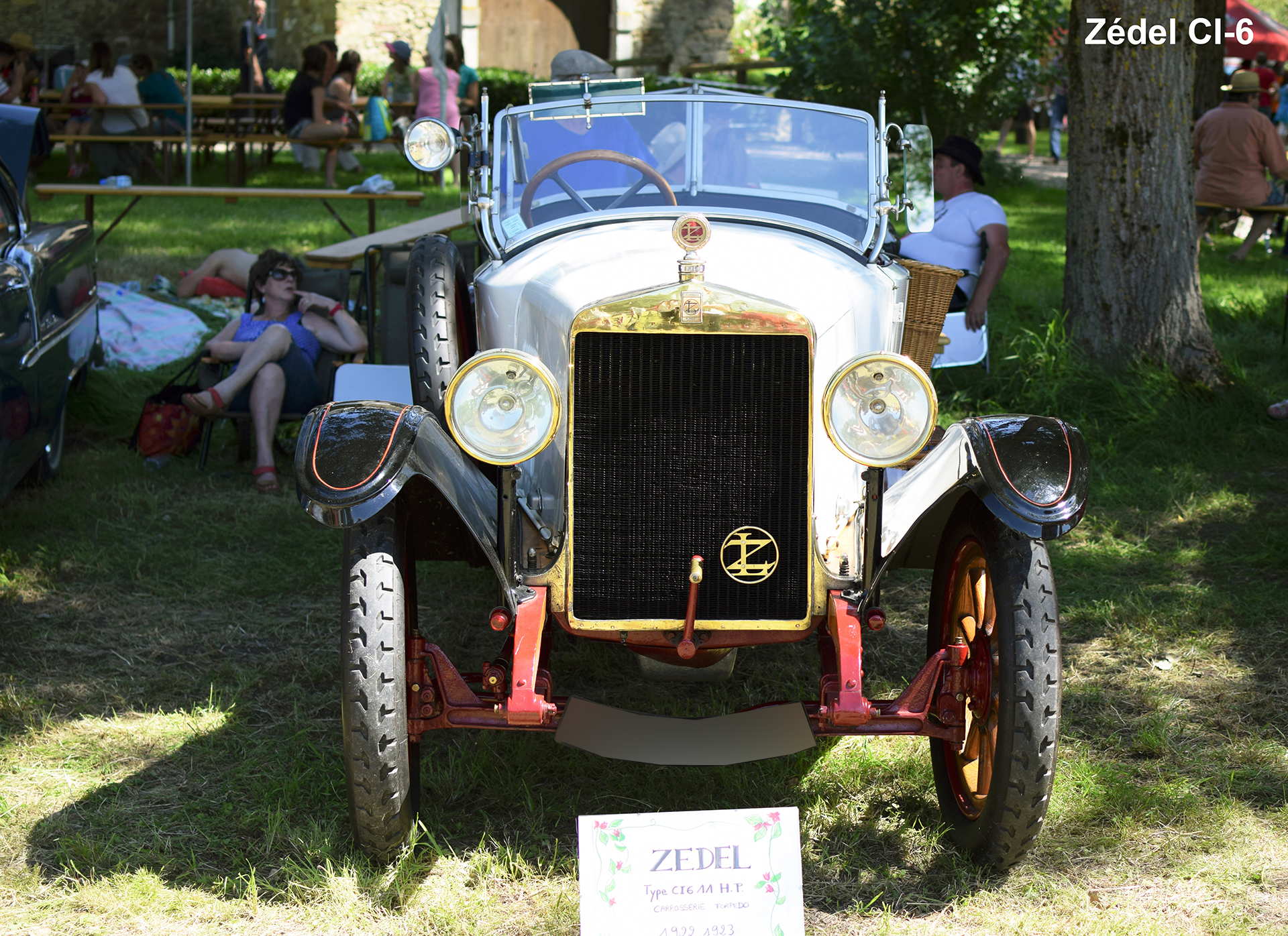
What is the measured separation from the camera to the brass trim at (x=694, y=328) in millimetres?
2654

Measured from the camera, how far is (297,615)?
174 inches

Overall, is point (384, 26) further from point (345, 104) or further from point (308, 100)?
point (308, 100)

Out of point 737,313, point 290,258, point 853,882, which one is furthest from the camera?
point 290,258

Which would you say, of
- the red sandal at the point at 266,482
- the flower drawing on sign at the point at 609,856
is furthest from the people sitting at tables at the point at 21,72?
the flower drawing on sign at the point at 609,856

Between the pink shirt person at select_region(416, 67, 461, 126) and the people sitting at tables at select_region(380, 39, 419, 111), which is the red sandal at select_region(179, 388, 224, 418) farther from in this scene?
the people sitting at tables at select_region(380, 39, 419, 111)

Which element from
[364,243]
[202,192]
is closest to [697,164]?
[364,243]

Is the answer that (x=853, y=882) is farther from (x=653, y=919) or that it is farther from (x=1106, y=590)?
(x=1106, y=590)

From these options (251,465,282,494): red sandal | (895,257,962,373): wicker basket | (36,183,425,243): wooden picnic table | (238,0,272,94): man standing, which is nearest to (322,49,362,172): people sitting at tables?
(238,0,272,94): man standing

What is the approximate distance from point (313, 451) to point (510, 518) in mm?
498

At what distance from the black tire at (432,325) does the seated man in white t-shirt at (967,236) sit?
3161 mm

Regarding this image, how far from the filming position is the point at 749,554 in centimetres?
274

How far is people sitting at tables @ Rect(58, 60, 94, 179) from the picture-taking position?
14.8 m

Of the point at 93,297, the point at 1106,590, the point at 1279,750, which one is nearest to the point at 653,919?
the point at 1279,750

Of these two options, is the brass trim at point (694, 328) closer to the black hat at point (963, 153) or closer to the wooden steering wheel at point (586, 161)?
the wooden steering wheel at point (586, 161)
